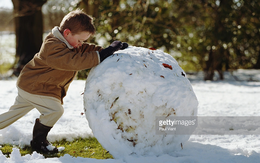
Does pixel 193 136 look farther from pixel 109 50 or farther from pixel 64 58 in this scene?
pixel 64 58

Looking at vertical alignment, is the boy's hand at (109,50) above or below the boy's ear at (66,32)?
below

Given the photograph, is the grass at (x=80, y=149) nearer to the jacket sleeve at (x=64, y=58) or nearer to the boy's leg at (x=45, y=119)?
the boy's leg at (x=45, y=119)

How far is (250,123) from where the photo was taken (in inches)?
146

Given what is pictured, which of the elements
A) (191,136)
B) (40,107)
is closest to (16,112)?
(40,107)

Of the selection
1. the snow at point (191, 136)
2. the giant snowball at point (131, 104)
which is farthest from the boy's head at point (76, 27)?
the snow at point (191, 136)

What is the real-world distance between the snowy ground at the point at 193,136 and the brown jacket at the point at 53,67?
0.59m

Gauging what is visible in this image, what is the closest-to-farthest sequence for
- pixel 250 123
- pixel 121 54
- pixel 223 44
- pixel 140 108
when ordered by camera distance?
Result: pixel 140 108 → pixel 121 54 → pixel 250 123 → pixel 223 44

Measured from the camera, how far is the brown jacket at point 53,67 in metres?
2.45

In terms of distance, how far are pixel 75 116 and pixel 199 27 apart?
6.27m

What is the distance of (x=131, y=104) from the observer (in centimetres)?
239

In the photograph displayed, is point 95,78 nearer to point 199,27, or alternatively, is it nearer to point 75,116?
point 75,116

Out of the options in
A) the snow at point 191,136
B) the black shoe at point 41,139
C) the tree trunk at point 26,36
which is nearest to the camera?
the snow at point 191,136

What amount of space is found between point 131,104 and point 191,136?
121 cm

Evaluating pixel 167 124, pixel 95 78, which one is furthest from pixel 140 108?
pixel 95 78
